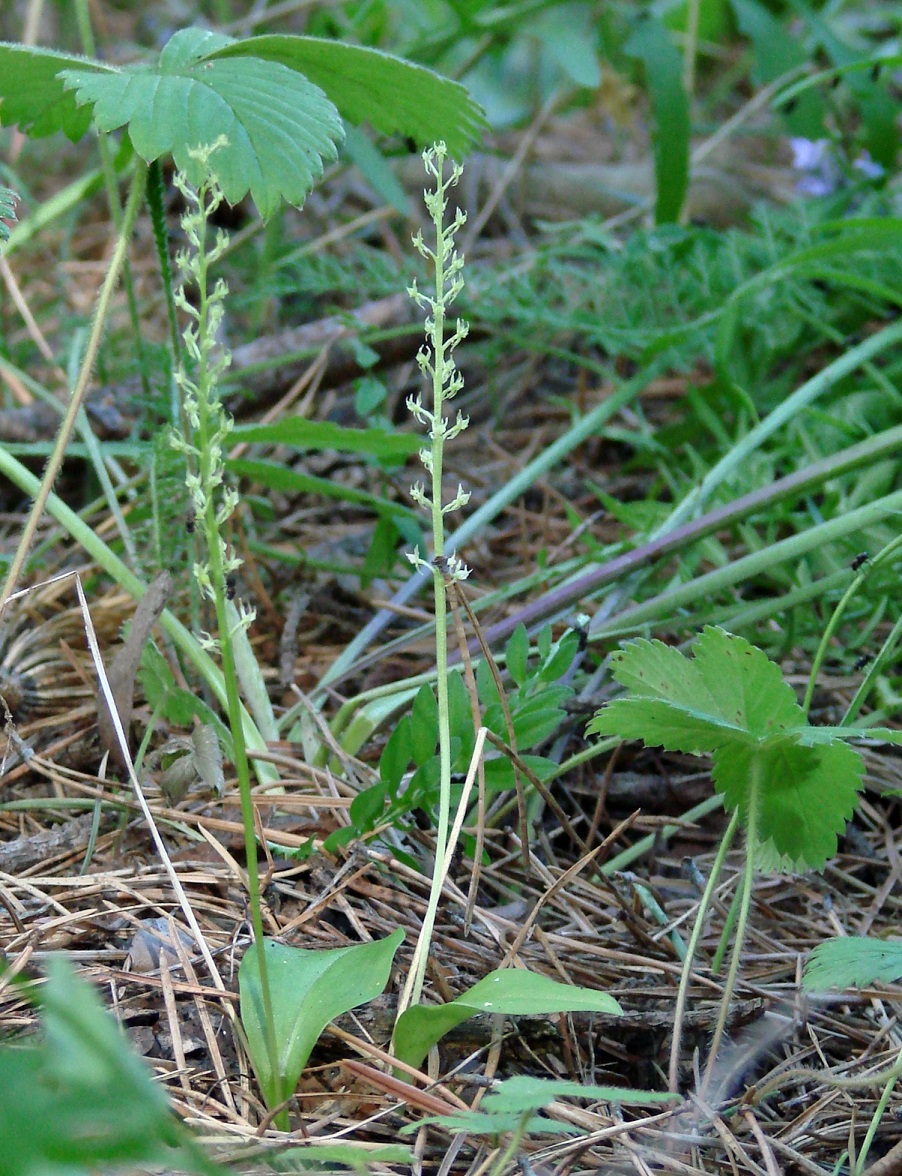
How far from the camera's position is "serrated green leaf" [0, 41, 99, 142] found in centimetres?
137

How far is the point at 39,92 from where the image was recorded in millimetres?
1476

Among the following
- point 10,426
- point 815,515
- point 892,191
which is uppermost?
point 892,191

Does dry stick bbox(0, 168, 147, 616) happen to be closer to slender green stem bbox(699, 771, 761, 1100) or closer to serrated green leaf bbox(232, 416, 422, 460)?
serrated green leaf bbox(232, 416, 422, 460)

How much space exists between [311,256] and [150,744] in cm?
150

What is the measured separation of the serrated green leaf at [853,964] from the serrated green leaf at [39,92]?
1344 mm

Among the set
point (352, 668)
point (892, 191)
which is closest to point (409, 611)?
point (352, 668)

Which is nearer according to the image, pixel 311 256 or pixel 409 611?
pixel 409 611

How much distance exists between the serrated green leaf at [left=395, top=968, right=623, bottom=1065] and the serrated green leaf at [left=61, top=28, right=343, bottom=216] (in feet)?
2.98

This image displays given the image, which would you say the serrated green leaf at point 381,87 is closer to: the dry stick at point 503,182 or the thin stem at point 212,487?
the thin stem at point 212,487

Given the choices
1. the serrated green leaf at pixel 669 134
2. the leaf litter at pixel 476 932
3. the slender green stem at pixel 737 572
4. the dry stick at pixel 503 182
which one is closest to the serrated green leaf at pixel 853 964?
the leaf litter at pixel 476 932

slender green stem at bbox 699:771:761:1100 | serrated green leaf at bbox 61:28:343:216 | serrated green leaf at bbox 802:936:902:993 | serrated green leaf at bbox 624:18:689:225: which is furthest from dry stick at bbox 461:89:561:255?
serrated green leaf at bbox 802:936:902:993

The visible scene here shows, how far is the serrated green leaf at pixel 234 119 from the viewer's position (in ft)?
4.10

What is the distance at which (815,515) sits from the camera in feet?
6.17

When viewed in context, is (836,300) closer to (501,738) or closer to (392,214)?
(392,214)
